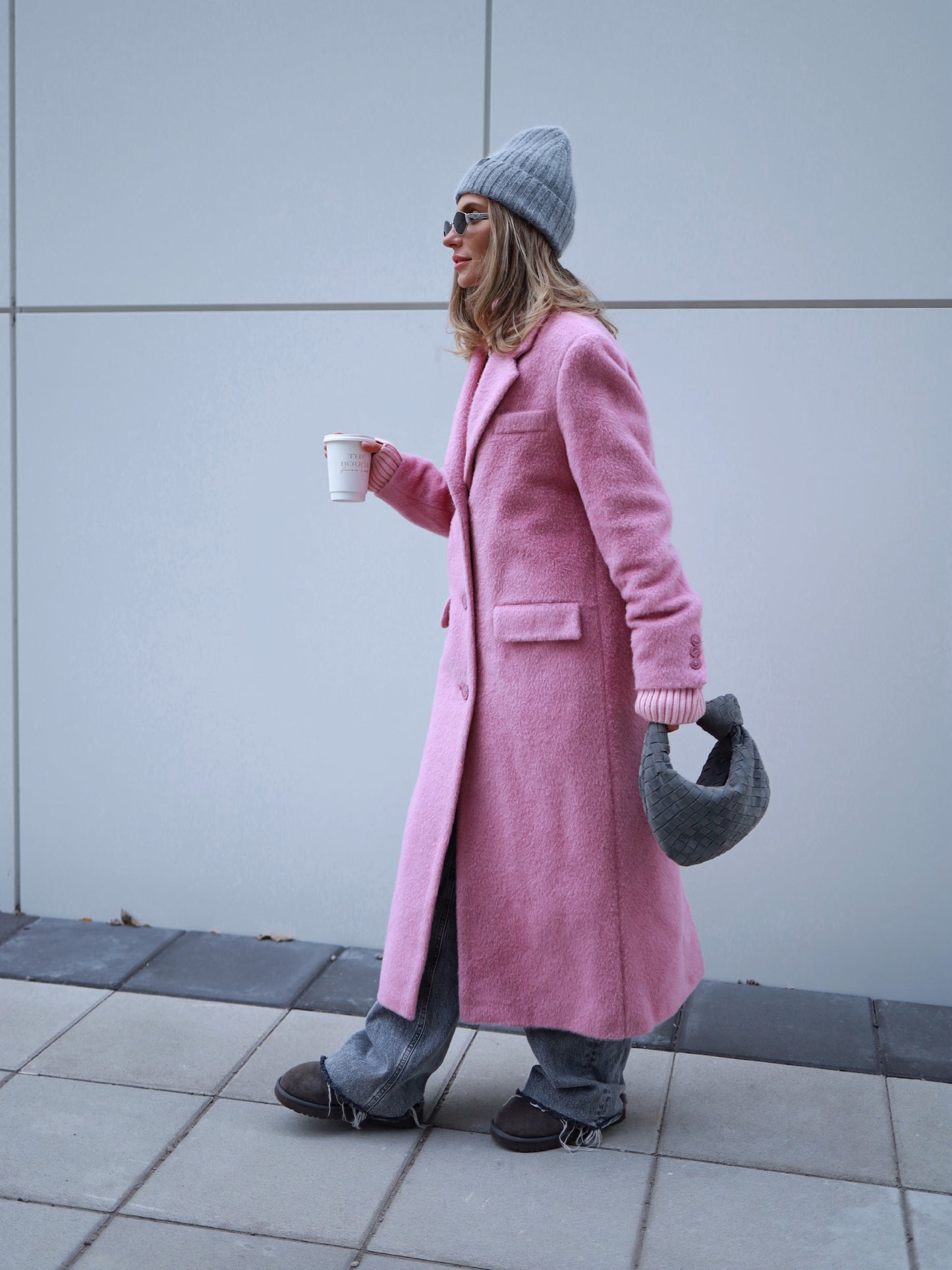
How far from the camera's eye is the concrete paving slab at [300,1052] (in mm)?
2900

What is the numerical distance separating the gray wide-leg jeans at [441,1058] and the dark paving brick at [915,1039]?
845mm

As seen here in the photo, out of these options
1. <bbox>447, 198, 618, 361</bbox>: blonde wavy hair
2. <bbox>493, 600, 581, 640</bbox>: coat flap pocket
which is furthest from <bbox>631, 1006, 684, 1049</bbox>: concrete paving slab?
<bbox>447, 198, 618, 361</bbox>: blonde wavy hair

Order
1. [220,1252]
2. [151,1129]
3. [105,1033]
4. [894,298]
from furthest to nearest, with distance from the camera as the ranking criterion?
[894,298]
[105,1033]
[151,1129]
[220,1252]

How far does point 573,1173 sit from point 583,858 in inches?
25.7

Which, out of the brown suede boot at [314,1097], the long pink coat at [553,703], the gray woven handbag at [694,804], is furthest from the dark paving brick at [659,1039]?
the gray woven handbag at [694,804]

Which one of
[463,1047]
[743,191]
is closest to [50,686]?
[463,1047]

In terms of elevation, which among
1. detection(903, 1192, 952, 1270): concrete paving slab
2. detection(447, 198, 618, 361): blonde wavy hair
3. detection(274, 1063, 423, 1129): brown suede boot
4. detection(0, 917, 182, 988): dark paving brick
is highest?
detection(447, 198, 618, 361): blonde wavy hair

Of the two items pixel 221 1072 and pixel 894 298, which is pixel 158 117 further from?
pixel 221 1072

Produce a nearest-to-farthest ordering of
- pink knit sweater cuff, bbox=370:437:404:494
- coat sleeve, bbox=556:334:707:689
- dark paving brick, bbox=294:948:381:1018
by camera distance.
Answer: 1. coat sleeve, bbox=556:334:707:689
2. pink knit sweater cuff, bbox=370:437:404:494
3. dark paving brick, bbox=294:948:381:1018

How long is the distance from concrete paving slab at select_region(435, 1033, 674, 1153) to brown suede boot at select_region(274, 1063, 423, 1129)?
0.69ft

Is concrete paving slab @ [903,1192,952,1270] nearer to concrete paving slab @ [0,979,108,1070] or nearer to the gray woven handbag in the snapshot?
the gray woven handbag

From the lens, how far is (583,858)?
249cm

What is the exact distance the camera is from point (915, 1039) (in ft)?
10.7

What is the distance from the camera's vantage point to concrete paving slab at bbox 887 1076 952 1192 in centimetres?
256
